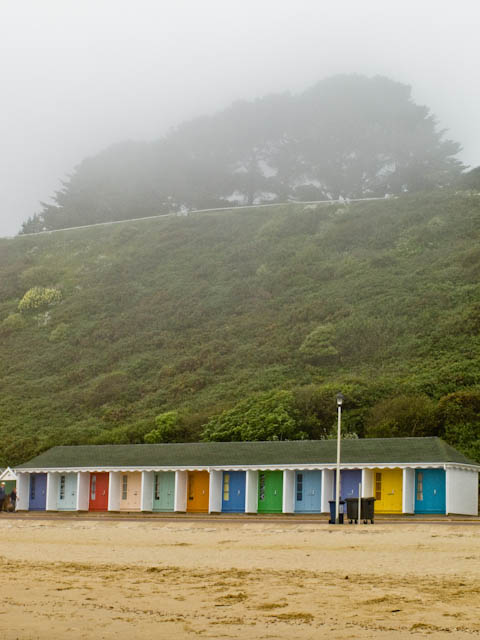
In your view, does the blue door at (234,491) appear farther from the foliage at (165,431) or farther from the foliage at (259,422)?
the foliage at (165,431)

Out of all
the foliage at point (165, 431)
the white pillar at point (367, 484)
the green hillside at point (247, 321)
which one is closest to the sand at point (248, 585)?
the white pillar at point (367, 484)

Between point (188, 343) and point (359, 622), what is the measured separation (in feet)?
168

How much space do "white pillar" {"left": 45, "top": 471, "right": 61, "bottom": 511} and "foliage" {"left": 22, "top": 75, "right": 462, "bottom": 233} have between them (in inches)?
2434

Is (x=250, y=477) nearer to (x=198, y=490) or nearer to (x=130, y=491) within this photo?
(x=198, y=490)

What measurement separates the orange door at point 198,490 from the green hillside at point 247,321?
738 cm

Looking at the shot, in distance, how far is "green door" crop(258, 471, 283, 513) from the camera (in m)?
33.7

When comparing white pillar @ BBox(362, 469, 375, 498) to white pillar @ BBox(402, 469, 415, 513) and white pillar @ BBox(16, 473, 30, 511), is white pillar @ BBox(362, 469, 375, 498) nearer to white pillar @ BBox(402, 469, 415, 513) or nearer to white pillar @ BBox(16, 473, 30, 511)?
white pillar @ BBox(402, 469, 415, 513)

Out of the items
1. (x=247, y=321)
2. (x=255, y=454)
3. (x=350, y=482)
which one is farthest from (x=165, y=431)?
(x=247, y=321)

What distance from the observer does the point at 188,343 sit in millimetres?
60875

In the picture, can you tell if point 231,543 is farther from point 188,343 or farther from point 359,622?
point 188,343

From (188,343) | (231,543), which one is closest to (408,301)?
(188,343)

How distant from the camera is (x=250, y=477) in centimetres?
3397

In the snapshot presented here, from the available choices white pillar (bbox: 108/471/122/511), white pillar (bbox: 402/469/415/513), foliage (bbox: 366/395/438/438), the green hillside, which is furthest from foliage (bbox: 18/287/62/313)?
white pillar (bbox: 402/469/415/513)

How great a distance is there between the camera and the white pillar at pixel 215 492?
3447 cm
